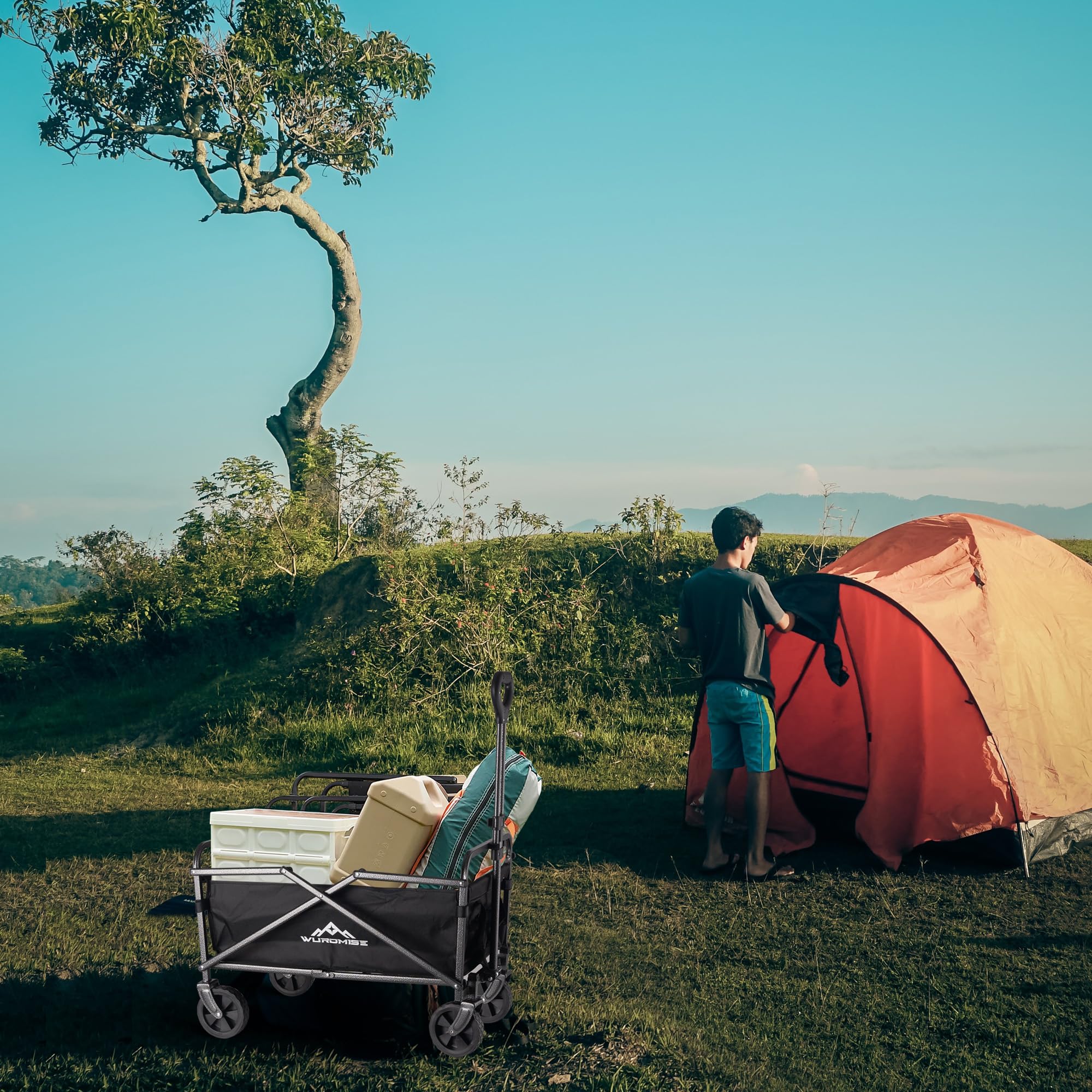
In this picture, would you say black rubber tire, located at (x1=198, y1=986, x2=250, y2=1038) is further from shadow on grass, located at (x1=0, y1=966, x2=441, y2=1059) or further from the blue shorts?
the blue shorts

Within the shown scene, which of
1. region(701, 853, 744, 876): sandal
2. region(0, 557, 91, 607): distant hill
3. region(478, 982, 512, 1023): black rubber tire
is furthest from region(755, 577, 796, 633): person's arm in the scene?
region(0, 557, 91, 607): distant hill

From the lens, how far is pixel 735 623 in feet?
22.1

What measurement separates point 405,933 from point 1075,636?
5.92 metres

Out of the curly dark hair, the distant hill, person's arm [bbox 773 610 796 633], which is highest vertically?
the curly dark hair

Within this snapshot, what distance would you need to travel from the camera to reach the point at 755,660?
22.2 ft

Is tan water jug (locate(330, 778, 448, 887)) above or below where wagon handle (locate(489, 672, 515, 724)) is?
below

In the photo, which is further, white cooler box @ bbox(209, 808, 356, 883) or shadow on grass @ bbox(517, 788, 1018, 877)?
shadow on grass @ bbox(517, 788, 1018, 877)

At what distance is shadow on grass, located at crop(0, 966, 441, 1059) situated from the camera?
418cm

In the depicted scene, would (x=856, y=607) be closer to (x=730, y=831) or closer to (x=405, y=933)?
(x=730, y=831)

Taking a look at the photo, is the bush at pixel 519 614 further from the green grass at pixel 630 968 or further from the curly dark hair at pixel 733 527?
the curly dark hair at pixel 733 527

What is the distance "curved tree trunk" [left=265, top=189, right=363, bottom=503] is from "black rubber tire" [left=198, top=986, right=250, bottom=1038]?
1549cm

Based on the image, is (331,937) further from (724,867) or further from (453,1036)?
(724,867)

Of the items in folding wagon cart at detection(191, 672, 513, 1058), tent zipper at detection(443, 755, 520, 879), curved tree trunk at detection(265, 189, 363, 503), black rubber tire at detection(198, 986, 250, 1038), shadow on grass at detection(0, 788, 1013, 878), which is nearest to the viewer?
folding wagon cart at detection(191, 672, 513, 1058)

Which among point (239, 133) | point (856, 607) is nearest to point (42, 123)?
point (239, 133)
